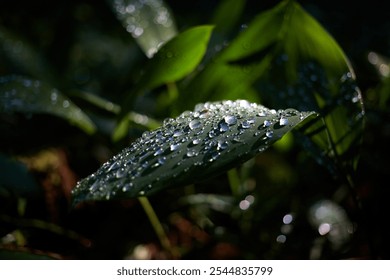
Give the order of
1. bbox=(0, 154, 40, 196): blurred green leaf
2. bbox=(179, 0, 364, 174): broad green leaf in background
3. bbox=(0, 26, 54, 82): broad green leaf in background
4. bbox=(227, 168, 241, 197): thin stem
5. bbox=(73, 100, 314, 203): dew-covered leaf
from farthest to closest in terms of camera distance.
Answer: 1. bbox=(0, 26, 54, 82): broad green leaf in background
2. bbox=(227, 168, 241, 197): thin stem
3. bbox=(0, 154, 40, 196): blurred green leaf
4. bbox=(179, 0, 364, 174): broad green leaf in background
5. bbox=(73, 100, 314, 203): dew-covered leaf

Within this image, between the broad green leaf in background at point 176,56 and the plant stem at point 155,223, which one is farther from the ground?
the broad green leaf in background at point 176,56

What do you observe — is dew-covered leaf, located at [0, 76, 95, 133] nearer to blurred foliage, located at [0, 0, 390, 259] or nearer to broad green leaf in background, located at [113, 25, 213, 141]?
blurred foliage, located at [0, 0, 390, 259]

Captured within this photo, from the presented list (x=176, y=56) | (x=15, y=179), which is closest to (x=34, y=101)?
(x=15, y=179)

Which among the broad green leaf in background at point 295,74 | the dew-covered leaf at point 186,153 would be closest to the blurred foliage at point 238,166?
the broad green leaf in background at point 295,74

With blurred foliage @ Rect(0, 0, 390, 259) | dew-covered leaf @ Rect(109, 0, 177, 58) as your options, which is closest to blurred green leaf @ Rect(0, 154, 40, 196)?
blurred foliage @ Rect(0, 0, 390, 259)

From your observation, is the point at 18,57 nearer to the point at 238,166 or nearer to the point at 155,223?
the point at 155,223

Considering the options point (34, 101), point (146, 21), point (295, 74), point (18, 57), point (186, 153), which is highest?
point (18, 57)

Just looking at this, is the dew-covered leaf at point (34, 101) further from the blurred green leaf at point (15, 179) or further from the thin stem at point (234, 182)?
the thin stem at point (234, 182)
